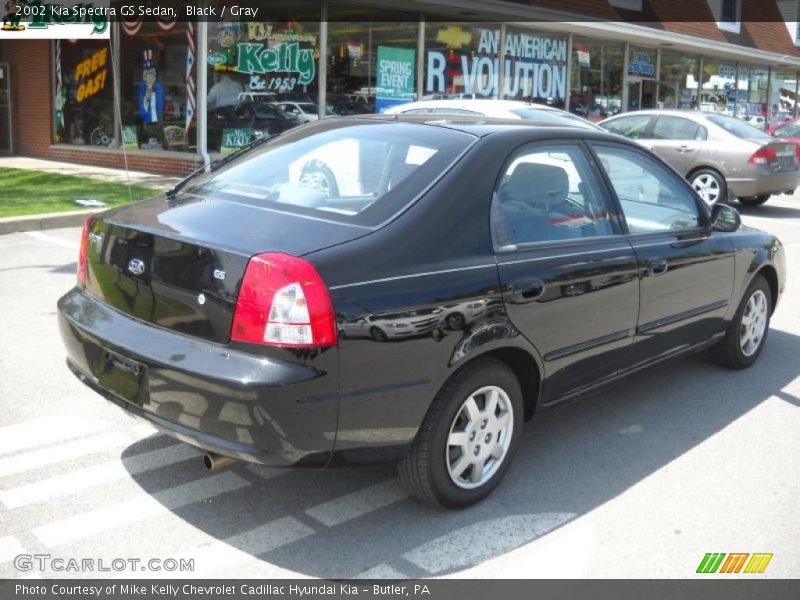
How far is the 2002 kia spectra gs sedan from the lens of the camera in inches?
124

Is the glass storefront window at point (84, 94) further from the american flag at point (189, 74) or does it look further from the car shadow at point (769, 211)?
the car shadow at point (769, 211)

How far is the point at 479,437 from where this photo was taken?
372 centimetres

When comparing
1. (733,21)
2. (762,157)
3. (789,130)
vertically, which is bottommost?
(762,157)

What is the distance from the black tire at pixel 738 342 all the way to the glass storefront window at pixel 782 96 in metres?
29.6

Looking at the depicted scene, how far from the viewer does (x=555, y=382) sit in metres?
4.07

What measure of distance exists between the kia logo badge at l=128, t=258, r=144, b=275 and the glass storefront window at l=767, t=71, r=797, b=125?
32.9m

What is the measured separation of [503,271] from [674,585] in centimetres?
137

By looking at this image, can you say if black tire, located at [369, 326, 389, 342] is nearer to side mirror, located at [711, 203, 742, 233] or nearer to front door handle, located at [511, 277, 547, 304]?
front door handle, located at [511, 277, 547, 304]

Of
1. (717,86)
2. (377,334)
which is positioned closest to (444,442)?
(377,334)

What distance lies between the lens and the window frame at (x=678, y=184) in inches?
176

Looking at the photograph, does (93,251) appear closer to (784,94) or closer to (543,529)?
(543,529)

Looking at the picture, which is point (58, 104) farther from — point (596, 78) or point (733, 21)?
point (733, 21)

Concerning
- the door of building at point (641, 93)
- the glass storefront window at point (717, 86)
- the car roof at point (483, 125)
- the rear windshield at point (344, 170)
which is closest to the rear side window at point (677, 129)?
the car roof at point (483, 125)

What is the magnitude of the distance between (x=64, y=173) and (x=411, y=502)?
13681 millimetres
